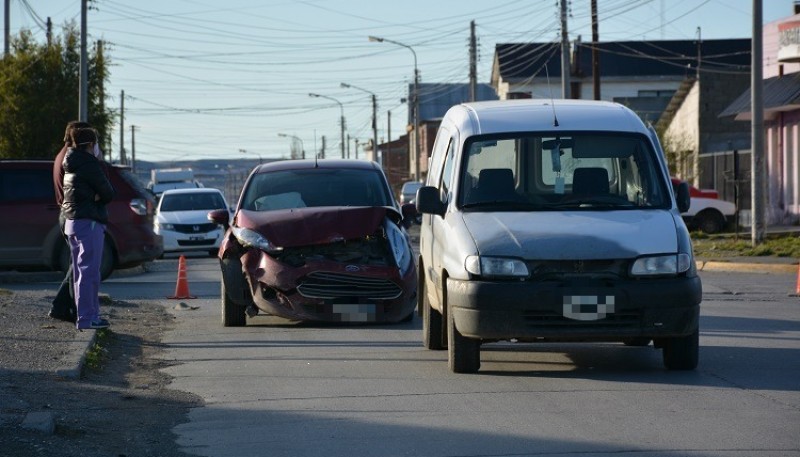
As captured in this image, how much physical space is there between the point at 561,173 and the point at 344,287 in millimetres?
3116

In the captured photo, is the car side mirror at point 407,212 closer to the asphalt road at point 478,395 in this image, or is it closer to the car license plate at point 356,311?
the asphalt road at point 478,395

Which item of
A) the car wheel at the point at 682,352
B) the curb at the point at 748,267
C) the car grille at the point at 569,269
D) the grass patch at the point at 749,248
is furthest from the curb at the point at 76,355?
the grass patch at the point at 749,248

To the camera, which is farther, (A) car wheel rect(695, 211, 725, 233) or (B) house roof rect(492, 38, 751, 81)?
(B) house roof rect(492, 38, 751, 81)

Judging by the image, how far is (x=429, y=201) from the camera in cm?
1055

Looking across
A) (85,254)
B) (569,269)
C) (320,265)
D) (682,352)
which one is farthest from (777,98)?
(569,269)

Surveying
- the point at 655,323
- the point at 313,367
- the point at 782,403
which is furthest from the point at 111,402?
the point at 782,403

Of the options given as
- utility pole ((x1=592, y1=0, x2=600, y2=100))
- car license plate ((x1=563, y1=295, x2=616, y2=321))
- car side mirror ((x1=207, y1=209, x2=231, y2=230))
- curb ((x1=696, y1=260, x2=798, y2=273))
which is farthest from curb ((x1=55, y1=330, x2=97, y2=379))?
utility pole ((x1=592, y1=0, x2=600, y2=100))

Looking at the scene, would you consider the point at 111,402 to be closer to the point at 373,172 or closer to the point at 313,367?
the point at 313,367

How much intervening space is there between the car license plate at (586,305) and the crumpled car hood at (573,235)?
→ 287 mm

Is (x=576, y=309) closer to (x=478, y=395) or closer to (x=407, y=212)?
(x=478, y=395)

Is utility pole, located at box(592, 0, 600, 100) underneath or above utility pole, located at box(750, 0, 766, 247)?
above

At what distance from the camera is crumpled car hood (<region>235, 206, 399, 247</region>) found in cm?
1288

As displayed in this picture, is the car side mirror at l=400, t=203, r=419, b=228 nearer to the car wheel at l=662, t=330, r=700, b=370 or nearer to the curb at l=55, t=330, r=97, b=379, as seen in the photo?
the curb at l=55, t=330, r=97, b=379

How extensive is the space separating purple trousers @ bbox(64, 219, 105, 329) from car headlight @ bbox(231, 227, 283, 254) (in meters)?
1.47
